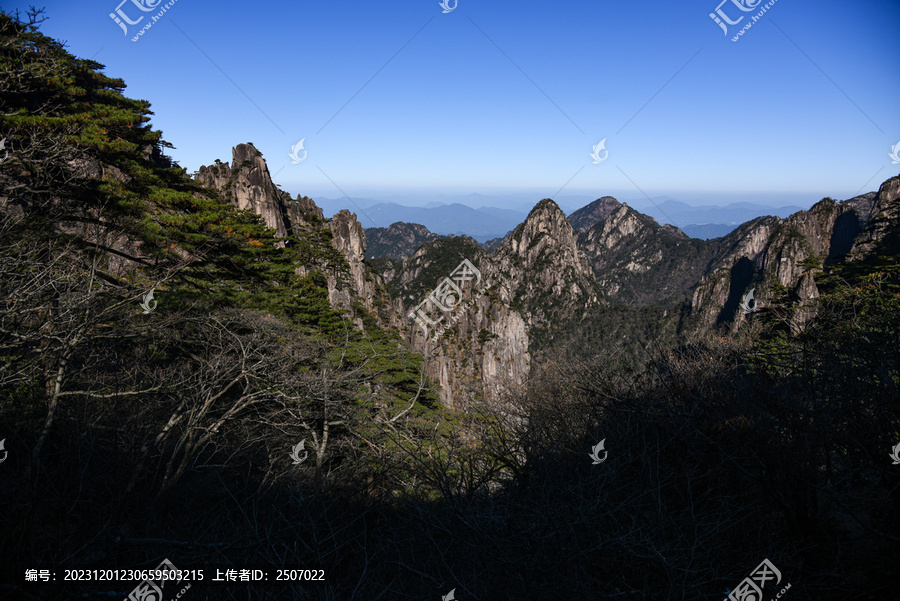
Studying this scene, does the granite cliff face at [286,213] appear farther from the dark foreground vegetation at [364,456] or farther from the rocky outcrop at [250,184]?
the dark foreground vegetation at [364,456]

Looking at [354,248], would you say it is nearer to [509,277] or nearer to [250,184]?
[250,184]

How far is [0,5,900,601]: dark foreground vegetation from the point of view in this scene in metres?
5.15

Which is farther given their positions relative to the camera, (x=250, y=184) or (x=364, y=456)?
(x=250, y=184)

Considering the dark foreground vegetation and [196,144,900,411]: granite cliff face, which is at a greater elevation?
[196,144,900,411]: granite cliff face

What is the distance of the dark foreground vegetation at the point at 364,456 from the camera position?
5.15 metres

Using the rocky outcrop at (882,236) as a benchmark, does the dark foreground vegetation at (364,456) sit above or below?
below

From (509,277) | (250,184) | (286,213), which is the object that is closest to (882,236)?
(286,213)

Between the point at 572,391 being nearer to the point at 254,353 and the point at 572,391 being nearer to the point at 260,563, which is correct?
the point at 260,563

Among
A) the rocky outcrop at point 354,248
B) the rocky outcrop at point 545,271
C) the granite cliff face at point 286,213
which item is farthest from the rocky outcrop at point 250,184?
the rocky outcrop at point 545,271

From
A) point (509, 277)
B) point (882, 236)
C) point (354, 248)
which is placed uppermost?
point (509, 277)

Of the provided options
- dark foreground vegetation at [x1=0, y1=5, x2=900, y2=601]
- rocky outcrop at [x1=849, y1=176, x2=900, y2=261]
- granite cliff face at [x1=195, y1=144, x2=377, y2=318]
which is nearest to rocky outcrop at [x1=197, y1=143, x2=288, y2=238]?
granite cliff face at [x1=195, y1=144, x2=377, y2=318]

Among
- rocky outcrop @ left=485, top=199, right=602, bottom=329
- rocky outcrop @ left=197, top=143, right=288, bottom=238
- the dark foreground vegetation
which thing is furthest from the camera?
rocky outcrop @ left=485, top=199, right=602, bottom=329

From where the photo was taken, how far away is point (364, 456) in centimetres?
980

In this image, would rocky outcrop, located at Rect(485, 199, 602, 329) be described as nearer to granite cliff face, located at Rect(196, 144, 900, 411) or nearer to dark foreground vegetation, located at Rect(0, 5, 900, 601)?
granite cliff face, located at Rect(196, 144, 900, 411)
